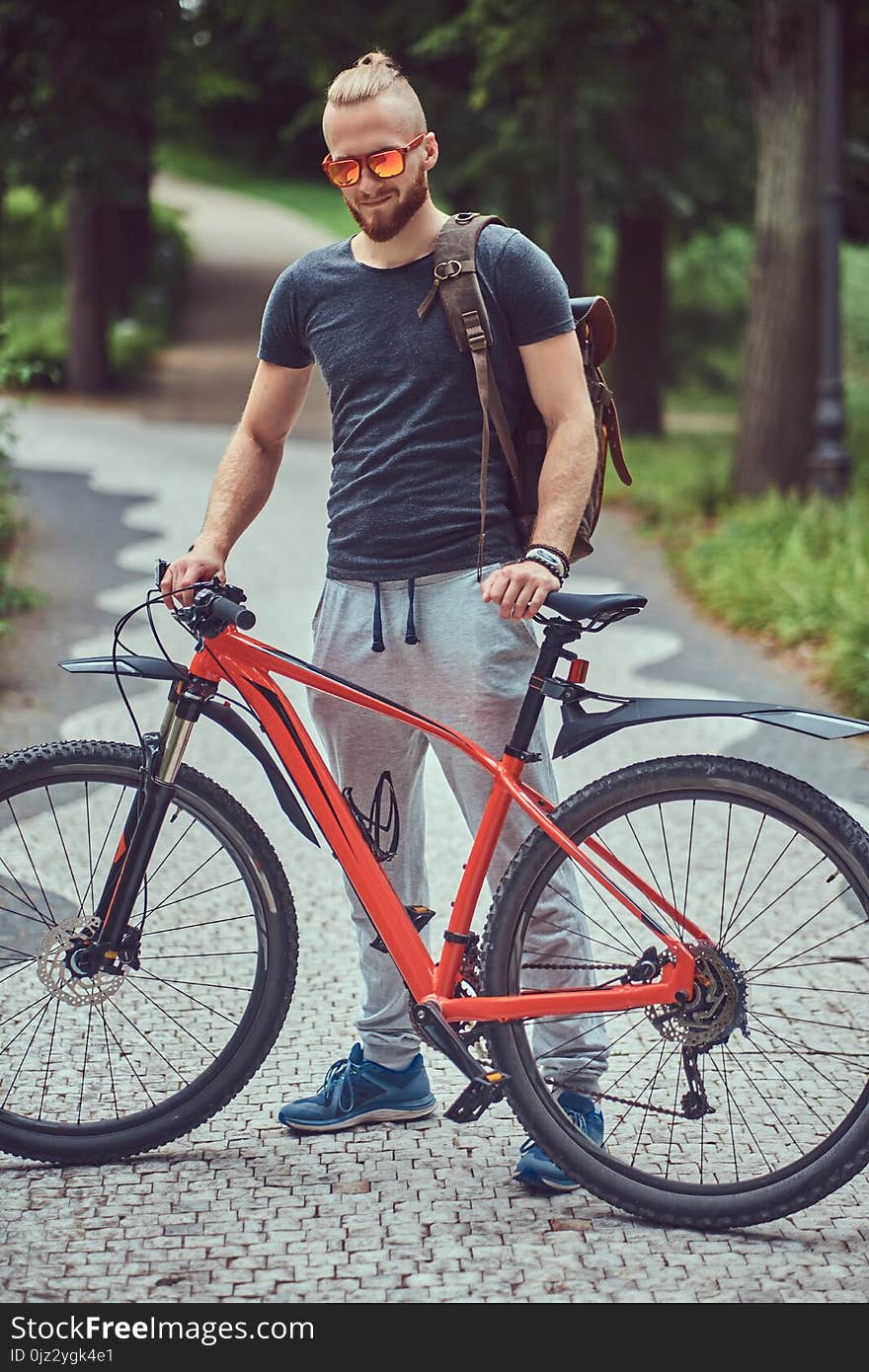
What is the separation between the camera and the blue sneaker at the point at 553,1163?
11.1 feet

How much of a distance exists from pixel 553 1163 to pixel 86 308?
19294mm

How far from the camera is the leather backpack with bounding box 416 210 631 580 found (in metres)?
3.29

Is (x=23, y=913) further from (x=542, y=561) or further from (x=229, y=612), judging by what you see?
(x=542, y=561)

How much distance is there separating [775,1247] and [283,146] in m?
43.5

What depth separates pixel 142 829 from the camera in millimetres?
3438

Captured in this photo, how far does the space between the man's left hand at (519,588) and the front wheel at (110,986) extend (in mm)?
696

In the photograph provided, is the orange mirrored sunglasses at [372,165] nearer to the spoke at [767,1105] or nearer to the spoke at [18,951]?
the spoke at [18,951]

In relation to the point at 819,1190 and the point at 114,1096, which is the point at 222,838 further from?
the point at 819,1190

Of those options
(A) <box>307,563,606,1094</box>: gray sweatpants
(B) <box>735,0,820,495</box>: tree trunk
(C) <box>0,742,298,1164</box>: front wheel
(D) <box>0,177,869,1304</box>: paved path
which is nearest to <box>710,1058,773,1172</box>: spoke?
(D) <box>0,177,869,1304</box>: paved path

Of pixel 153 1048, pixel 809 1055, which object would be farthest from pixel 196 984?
pixel 809 1055

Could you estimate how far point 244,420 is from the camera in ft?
12.1

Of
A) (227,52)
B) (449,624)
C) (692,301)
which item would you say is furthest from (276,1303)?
(692,301)

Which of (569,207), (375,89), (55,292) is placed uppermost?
(55,292)

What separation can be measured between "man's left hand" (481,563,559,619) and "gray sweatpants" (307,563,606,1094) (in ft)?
0.61
